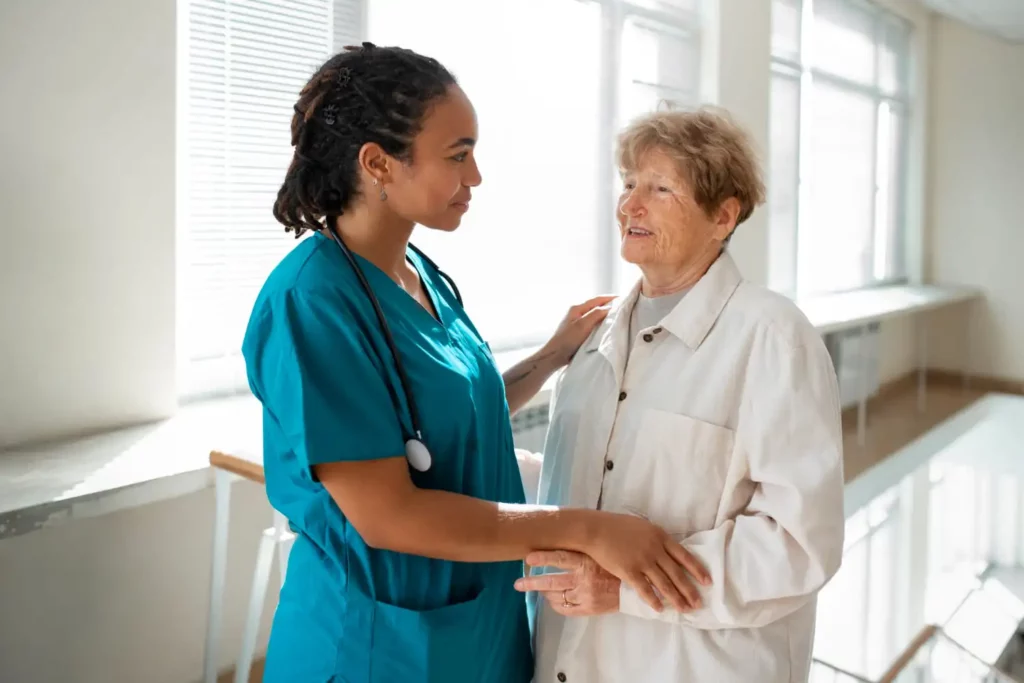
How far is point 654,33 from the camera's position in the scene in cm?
484

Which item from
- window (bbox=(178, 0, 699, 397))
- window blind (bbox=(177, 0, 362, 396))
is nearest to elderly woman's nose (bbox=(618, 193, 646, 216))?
window (bbox=(178, 0, 699, 397))

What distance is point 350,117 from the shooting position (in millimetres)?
1140

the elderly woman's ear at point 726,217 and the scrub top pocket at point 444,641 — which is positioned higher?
the elderly woman's ear at point 726,217

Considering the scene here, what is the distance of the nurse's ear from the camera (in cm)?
114

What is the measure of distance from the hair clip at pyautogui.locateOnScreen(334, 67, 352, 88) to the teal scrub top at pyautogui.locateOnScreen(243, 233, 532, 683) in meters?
0.21

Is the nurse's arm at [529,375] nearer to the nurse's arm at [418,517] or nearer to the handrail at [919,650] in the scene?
the nurse's arm at [418,517]

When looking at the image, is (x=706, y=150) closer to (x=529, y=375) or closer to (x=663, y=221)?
(x=663, y=221)

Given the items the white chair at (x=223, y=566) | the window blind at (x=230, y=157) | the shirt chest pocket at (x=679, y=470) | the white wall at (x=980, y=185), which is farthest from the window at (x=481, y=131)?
the white wall at (x=980, y=185)

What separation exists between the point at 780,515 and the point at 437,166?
0.67 metres

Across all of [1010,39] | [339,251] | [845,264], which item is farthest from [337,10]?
[1010,39]

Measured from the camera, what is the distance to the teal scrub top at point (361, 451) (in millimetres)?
1061

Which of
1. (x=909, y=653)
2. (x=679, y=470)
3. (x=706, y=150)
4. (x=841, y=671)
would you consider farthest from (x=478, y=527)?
(x=909, y=653)

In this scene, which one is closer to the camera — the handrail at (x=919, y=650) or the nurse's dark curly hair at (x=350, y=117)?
the nurse's dark curly hair at (x=350, y=117)

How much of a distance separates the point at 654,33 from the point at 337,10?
2345 mm
